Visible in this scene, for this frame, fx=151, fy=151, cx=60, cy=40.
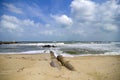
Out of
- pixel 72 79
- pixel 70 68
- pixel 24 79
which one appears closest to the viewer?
pixel 24 79

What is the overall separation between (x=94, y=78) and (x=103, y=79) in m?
0.21

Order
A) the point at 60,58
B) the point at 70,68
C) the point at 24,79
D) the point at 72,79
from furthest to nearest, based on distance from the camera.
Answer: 1. the point at 60,58
2. the point at 70,68
3. the point at 72,79
4. the point at 24,79

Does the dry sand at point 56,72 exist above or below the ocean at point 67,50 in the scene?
above

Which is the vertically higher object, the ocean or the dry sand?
the dry sand

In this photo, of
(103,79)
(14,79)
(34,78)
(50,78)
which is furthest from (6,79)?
(103,79)

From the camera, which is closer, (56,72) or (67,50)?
(56,72)

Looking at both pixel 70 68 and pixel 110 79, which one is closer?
pixel 110 79

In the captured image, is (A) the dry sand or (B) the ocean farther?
(B) the ocean

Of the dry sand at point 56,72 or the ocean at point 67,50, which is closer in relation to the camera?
the dry sand at point 56,72

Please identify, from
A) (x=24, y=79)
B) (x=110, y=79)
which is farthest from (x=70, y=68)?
(x=24, y=79)

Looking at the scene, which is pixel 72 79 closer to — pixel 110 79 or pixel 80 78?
pixel 80 78

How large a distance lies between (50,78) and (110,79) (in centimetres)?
135

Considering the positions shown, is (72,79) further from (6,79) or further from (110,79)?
(6,79)

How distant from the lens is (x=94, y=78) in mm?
3586
